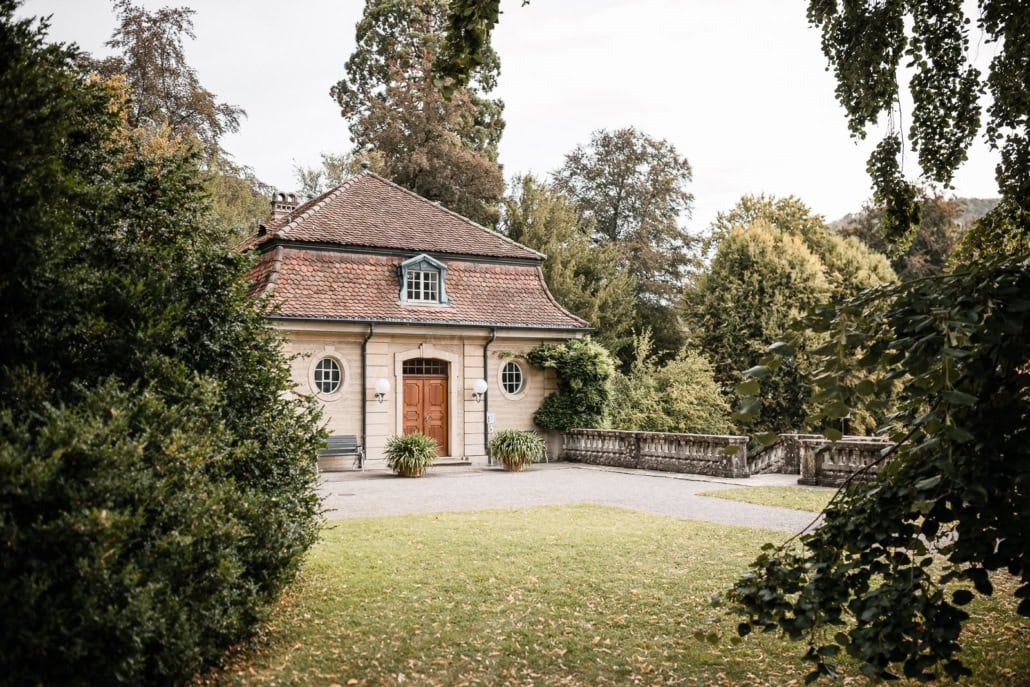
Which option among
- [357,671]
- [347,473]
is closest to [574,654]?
[357,671]

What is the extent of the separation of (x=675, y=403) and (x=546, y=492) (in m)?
9.02

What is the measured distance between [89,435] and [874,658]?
355 centimetres

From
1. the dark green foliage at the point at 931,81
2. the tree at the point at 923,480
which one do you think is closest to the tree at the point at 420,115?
the dark green foliage at the point at 931,81

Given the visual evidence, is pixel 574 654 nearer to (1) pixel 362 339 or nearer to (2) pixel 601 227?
(1) pixel 362 339

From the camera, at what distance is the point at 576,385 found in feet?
72.7

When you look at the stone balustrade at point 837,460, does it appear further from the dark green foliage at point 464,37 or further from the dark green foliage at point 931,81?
the dark green foliage at point 464,37

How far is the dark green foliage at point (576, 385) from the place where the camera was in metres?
22.3

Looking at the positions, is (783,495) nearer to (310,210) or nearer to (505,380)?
(505,380)

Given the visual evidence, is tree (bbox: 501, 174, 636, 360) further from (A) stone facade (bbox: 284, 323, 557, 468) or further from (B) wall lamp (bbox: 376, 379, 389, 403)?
(B) wall lamp (bbox: 376, 379, 389, 403)

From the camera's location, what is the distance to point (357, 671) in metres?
5.37

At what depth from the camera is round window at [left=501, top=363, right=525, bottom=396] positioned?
897 inches

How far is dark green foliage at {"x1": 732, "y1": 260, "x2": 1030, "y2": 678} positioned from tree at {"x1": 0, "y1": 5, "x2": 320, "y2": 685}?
293 cm

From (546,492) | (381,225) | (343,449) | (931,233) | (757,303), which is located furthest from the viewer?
(931,233)

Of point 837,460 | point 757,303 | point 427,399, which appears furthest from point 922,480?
point 757,303
